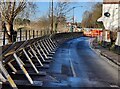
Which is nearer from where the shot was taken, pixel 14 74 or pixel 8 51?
pixel 8 51

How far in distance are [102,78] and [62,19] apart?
70.0 m

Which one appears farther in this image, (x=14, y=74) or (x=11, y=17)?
(x=11, y=17)

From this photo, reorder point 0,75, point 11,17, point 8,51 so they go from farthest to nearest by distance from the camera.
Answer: point 11,17
point 8,51
point 0,75

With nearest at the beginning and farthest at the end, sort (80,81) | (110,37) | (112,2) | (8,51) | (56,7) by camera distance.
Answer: (8,51) < (80,81) < (110,37) < (112,2) < (56,7)

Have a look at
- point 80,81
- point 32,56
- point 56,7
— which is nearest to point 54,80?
point 80,81

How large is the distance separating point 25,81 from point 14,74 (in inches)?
65.0

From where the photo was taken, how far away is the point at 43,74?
1481cm

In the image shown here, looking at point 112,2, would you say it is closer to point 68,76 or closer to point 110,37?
point 110,37

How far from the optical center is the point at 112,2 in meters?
42.9

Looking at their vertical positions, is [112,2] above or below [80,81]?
above

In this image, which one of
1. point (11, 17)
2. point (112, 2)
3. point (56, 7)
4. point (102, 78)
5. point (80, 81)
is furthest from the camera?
point (56, 7)

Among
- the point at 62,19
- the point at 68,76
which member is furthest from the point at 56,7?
the point at 68,76

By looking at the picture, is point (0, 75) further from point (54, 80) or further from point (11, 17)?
point (11, 17)

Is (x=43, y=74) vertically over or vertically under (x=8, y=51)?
under
